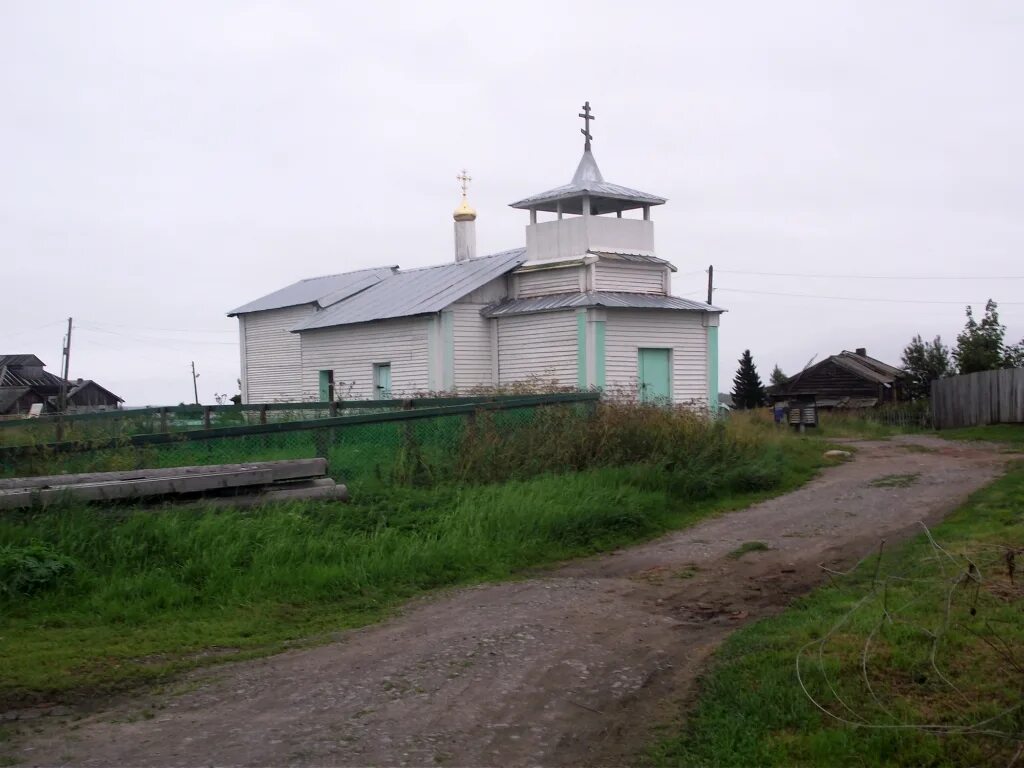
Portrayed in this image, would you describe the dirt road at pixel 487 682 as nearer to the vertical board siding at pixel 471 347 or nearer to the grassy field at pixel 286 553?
the grassy field at pixel 286 553

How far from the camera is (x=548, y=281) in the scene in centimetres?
2472

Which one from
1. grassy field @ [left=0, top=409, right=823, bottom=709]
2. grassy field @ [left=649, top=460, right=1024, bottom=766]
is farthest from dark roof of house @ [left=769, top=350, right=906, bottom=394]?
grassy field @ [left=649, top=460, right=1024, bottom=766]

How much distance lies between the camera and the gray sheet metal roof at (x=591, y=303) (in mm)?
22922

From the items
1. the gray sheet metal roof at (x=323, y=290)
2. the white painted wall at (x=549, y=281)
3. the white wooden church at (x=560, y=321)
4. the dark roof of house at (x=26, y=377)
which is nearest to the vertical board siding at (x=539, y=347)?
the white wooden church at (x=560, y=321)

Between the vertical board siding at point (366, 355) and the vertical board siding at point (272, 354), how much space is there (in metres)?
Answer: 2.08

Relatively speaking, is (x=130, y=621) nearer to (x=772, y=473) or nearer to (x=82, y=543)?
(x=82, y=543)

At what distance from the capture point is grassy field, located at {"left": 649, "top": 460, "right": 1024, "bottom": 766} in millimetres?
4820

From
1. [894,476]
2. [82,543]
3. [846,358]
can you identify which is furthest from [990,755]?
[846,358]

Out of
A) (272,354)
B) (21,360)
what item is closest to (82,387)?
(21,360)

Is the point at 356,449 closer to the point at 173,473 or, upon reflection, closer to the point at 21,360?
the point at 173,473

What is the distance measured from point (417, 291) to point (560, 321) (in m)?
5.36

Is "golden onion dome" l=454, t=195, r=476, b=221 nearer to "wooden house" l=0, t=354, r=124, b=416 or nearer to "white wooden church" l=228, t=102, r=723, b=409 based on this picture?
"white wooden church" l=228, t=102, r=723, b=409

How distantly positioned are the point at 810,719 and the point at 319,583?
4.46m

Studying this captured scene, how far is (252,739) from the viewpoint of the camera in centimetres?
507
